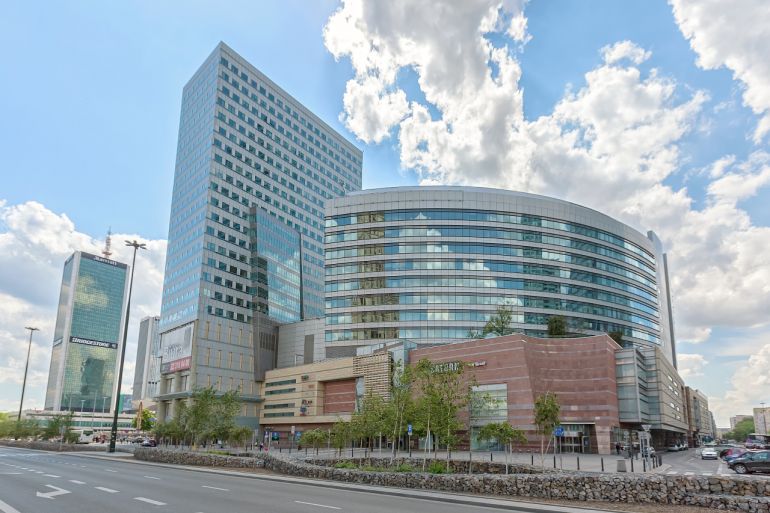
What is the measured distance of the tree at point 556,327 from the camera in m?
93.6

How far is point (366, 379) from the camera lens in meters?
88.9

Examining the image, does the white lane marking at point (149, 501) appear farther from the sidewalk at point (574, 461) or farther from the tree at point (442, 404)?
the sidewalk at point (574, 461)

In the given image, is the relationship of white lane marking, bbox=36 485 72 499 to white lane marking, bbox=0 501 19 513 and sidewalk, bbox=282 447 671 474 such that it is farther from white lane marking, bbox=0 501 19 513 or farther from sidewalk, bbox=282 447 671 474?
Result: sidewalk, bbox=282 447 671 474

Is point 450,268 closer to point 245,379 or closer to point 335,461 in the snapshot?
point 245,379

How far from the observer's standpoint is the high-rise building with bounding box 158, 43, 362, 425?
376 feet

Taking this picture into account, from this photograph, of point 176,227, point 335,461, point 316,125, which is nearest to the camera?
point 335,461

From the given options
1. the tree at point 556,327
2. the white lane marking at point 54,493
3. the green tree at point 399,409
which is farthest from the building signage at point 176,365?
the white lane marking at point 54,493

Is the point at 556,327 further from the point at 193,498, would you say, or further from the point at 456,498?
the point at 193,498

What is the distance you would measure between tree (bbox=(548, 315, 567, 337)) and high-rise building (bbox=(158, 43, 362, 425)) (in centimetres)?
6365

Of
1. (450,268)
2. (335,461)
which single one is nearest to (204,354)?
(450,268)

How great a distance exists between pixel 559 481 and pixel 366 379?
2688 inches

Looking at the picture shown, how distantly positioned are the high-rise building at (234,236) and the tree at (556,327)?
6365 cm

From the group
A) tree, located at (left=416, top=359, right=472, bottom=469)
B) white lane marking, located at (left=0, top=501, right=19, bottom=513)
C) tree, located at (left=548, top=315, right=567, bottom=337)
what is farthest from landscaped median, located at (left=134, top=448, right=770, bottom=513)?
tree, located at (left=548, top=315, right=567, bottom=337)

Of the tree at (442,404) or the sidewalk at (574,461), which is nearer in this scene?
the tree at (442,404)
